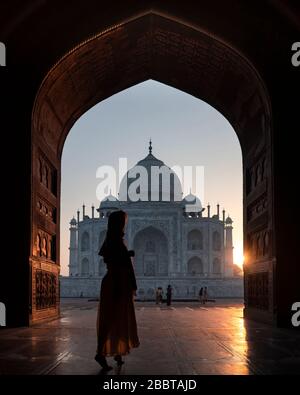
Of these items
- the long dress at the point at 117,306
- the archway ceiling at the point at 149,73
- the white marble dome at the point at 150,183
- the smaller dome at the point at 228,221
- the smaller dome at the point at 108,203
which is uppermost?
the white marble dome at the point at 150,183

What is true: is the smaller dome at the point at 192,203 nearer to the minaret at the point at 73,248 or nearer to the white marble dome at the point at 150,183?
the white marble dome at the point at 150,183

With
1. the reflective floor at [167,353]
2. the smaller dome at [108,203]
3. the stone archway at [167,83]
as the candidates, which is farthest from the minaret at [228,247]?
the reflective floor at [167,353]

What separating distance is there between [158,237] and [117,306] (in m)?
51.0

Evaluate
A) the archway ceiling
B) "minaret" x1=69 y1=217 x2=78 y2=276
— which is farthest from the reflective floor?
"minaret" x1=69 y1=217 x2=78 y2=276

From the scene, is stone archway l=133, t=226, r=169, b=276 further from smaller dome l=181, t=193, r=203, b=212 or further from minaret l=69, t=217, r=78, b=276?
minaret l=69, t=217, r=78, b=276

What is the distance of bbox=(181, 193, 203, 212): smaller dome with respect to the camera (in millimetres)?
59156

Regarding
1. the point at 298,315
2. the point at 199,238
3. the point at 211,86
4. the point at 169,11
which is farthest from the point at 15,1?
the point at 199,238

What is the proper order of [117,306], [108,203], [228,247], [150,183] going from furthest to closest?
[108,203]
[228,247]
[150,183]
[117,306]

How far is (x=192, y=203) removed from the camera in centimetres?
5919

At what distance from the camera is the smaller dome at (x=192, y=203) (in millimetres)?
59156

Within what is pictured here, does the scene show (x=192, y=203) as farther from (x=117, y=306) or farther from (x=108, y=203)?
(x=117, y=306)

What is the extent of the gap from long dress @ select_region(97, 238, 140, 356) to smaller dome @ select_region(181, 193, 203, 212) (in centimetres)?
5298

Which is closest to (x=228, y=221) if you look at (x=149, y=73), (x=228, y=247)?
(x=228, y=247)
